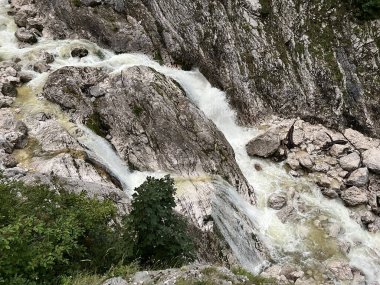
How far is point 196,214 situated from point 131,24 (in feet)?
50.4

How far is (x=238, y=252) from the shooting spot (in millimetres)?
16312

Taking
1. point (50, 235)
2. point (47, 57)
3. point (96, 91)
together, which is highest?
point (50, 235)

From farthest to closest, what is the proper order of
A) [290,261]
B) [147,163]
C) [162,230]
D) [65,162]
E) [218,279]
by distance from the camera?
[147,163] < [290,261] < [65,162] < [162,230] < [218,279]

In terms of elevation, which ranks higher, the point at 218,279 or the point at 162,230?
the point at 218,279

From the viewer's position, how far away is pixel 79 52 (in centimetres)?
2364

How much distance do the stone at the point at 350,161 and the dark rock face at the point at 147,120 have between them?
6.29 m

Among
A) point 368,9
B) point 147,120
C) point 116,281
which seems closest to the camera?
point 116,281

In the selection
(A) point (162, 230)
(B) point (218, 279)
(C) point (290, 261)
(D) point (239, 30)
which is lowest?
(C) point (290, 261)

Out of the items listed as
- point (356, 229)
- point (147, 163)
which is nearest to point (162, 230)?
point (147, 163)

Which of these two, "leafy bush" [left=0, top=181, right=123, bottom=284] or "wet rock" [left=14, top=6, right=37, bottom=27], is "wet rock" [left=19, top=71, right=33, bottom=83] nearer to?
"wet rock" [left=14, top=6, right=37, bottom=27]

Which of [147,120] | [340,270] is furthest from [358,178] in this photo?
[147,120]

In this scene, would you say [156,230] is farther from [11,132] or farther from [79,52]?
[79,52]

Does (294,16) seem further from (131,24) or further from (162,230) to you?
(162,230)

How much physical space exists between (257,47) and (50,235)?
22123 mm
